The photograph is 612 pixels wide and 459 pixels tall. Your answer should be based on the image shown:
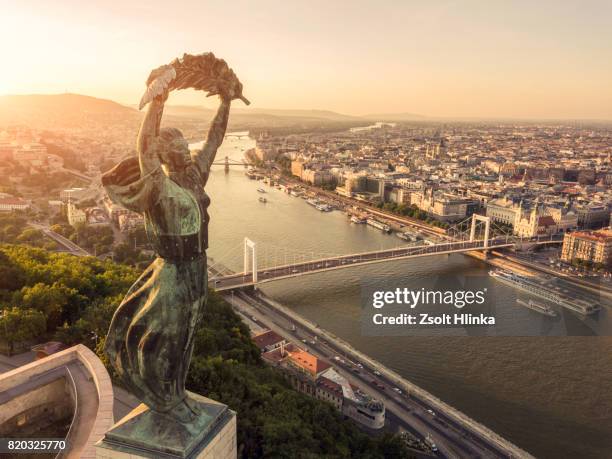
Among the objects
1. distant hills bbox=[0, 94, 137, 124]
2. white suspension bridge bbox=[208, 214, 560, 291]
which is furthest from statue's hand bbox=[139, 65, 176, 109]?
distant hills bbox=[0, 94, 137, 124]

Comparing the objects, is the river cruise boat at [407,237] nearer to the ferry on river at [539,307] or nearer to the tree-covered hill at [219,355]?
the ferry on river at [539,307]

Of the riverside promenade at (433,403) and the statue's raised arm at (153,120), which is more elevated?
the statue's raised arm at (153,120)

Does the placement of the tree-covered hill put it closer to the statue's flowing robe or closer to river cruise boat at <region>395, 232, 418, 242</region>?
the statue's flowing robe

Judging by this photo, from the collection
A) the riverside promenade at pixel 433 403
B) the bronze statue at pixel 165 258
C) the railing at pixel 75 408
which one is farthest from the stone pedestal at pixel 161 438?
the riverside promenade at pixel 433 403

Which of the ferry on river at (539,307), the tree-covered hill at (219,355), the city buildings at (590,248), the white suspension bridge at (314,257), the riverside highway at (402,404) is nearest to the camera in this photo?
the tree-covered hill at (219,355)

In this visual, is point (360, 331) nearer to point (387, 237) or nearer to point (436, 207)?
point (387, 237)

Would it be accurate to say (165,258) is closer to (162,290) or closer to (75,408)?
(162,290)


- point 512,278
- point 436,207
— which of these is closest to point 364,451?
point 512,278

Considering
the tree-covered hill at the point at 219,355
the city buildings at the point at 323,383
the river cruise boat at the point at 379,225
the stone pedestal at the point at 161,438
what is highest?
the stone pedestal at the point at 161,438
